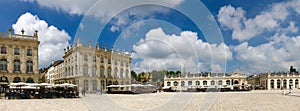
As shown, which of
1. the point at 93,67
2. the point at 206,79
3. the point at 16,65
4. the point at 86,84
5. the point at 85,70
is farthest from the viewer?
the point at 206,79

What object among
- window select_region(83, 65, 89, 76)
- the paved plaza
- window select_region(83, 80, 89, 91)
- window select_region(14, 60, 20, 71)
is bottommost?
window select_region(83, 80, 89, 91)

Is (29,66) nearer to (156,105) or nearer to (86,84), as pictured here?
(86,84)

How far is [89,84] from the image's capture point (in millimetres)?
44719

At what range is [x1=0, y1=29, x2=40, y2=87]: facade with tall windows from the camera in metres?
36.5

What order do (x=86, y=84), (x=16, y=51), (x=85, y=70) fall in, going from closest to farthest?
(x=16, y=51) < (x=86, y=84) < (x=85, y=70)

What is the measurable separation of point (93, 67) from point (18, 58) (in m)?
12.5

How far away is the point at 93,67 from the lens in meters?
45.9

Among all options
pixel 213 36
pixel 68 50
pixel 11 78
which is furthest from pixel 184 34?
pixel 68 50

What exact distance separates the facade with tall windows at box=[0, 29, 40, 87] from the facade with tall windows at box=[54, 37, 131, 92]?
6690 millimetres

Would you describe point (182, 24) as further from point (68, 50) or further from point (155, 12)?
point (68, 50)

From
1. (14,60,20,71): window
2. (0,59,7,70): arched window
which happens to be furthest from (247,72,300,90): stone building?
(0,59,7,70): arched window

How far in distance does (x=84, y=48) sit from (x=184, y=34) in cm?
3107

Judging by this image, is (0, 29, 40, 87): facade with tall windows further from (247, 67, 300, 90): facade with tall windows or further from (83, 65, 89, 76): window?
(247, 67, 300, 90): facade with tall windows

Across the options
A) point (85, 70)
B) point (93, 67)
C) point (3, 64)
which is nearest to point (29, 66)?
point (3, 64)
